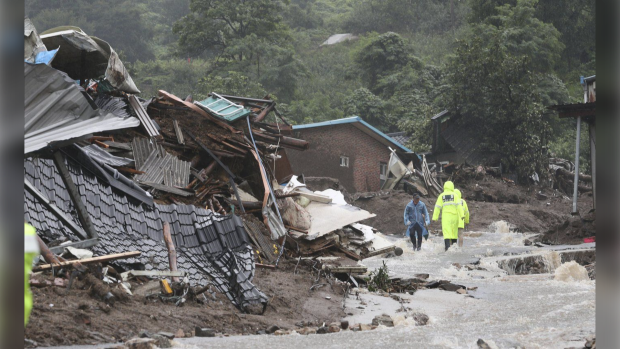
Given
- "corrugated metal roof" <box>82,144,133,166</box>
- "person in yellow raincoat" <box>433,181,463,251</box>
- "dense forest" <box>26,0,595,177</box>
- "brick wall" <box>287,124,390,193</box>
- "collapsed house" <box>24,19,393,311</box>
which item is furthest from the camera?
"dense forest" <box>26,0,595,177</box>

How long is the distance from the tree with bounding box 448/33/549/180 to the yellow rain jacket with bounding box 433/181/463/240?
19369mm

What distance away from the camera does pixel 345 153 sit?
110 ft

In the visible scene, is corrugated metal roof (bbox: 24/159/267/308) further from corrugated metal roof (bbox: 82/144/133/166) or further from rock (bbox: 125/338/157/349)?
rock (bbox: 125/338/157/349)

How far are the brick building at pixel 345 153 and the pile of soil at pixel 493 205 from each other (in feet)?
11.5

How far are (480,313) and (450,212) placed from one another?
22.8ft

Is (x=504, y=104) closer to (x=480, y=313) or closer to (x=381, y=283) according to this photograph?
(x=381, y=283)

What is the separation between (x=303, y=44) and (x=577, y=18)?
2595 cm

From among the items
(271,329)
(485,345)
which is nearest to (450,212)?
(271,329)

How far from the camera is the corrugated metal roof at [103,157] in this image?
419 inches

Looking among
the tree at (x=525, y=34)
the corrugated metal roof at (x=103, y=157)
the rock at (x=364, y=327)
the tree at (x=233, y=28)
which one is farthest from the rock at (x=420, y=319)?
the tree at (x=233, y=28)

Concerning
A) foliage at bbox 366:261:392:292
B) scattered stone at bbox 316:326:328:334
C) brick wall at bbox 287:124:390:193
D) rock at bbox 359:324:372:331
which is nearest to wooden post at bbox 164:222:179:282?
scattered stone at bbox 316:326:328:334

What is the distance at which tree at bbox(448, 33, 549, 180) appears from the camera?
3494 centimetres

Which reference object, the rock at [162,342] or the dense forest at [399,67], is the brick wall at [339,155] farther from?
the rock at [162,342]
